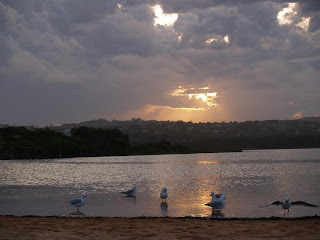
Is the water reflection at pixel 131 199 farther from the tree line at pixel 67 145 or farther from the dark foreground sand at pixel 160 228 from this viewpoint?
the tree line at pixel 67 145

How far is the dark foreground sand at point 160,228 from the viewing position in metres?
10.6

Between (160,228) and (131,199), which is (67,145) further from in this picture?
(160,228)

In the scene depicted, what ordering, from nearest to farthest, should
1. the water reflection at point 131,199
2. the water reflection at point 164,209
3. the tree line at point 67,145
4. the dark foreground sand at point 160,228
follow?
A: 1. the dark foreground sand at point 160,228
2. the water reflection at point 164,209
3. the water reflection at point 131,199
4. the tree line at point 67,145

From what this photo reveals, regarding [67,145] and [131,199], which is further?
[67,145]

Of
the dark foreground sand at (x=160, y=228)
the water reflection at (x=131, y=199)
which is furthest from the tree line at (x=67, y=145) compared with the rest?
the dark foreground sand at (x=160, y=228)

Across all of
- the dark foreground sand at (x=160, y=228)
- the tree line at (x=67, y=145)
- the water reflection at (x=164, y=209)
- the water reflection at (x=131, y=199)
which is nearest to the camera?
the dark foreground sand at (x=160, y=228)

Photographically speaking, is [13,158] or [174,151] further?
[174,151]

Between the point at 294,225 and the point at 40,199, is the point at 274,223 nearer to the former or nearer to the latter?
the point at 294,225

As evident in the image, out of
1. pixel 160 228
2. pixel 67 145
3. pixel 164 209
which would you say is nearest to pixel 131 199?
pixel 164 209

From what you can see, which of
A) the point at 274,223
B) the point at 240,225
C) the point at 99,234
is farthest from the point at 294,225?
the point at 99,234

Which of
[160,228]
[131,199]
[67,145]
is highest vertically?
[67,145]

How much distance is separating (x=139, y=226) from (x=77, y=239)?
248 centimetres

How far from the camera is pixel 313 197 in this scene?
2056cm

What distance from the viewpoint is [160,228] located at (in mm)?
11945
